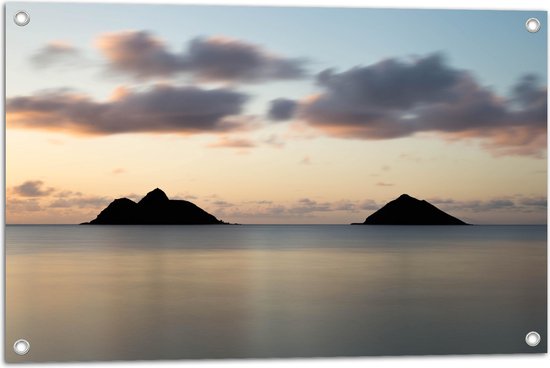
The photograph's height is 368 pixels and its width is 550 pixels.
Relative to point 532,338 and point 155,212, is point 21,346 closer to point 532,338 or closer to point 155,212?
point 155,212

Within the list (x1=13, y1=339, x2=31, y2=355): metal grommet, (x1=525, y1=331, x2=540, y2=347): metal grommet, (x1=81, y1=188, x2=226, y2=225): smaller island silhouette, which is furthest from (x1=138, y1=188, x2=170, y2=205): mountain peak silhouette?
(x1=525, y1=331, x2=540, y2=347): metal grommet

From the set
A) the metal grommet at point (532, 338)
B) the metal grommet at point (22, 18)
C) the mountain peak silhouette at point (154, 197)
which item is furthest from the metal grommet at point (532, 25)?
the metal grommet at point (22, 18)

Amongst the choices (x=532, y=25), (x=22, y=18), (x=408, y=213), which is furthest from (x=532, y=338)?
(x=22, y=18)

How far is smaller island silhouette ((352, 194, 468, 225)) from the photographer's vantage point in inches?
137

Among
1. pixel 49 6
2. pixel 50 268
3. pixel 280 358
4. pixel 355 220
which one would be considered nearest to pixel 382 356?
pixel 280 358

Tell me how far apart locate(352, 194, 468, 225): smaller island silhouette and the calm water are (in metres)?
0.08

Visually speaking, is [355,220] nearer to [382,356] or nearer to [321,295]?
[321,295]

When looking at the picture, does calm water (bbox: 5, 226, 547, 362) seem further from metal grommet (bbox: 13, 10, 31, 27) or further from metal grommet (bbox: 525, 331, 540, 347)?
metal grommet (bbox: 13, 10, 31, 27)

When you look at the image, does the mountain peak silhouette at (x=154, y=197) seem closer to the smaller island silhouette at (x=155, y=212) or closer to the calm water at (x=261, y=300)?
the smaller island silhouette at (x=155, y=212)

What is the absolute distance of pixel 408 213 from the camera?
3531mm

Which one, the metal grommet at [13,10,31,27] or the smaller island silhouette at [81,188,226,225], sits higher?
the metal grommet at [13,10,31,27]

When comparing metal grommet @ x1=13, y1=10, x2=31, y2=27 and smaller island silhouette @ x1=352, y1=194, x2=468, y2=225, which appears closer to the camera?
metal grommet @ x1=13, y1=10, x2=31, y2=27

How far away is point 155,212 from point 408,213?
4.28 ft

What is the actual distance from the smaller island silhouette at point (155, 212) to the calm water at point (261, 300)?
93 millimetres
